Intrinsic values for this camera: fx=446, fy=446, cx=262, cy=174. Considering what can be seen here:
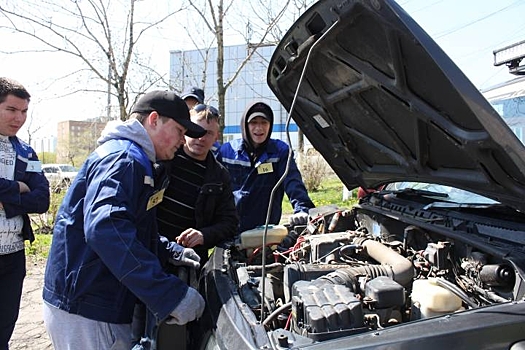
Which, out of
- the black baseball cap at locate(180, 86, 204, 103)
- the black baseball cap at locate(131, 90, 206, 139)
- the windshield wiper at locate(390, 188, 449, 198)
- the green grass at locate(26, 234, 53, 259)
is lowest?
the green grass at locate(26, 234, 53, 259)

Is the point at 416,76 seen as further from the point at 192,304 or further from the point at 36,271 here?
the point at 36,271

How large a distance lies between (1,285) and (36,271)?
3883mm

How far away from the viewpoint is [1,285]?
2.97 meters

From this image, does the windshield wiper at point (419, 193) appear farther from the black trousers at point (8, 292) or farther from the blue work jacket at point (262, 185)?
the black trousers at point (8, 292)

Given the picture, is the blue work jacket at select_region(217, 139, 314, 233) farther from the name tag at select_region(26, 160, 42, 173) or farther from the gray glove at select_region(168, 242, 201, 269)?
the name tag at select_region(26, 160, 42, 173)

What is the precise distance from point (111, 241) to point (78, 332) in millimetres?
586

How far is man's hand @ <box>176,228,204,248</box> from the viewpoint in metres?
2.93

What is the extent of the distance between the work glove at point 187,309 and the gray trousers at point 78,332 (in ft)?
1.24

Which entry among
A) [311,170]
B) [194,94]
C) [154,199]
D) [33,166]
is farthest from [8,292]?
[311,170]

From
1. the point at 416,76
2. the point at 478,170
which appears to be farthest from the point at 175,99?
the point at 478,170

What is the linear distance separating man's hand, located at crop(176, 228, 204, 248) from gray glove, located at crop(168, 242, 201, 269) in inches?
7.3

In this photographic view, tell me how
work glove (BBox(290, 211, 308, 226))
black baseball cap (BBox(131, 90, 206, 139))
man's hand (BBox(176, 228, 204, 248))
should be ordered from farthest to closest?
1. work glove (BBox(290, 211, 308, 226))
2. man's hand (BBox(176, 228, 204, 248))
3. black baseball cap (BBox(131, 90, 206, 139))

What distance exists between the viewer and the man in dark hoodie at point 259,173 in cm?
412

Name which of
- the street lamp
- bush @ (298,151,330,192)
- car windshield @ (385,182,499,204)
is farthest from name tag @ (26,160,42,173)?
bush @ (298,151,330,192)
